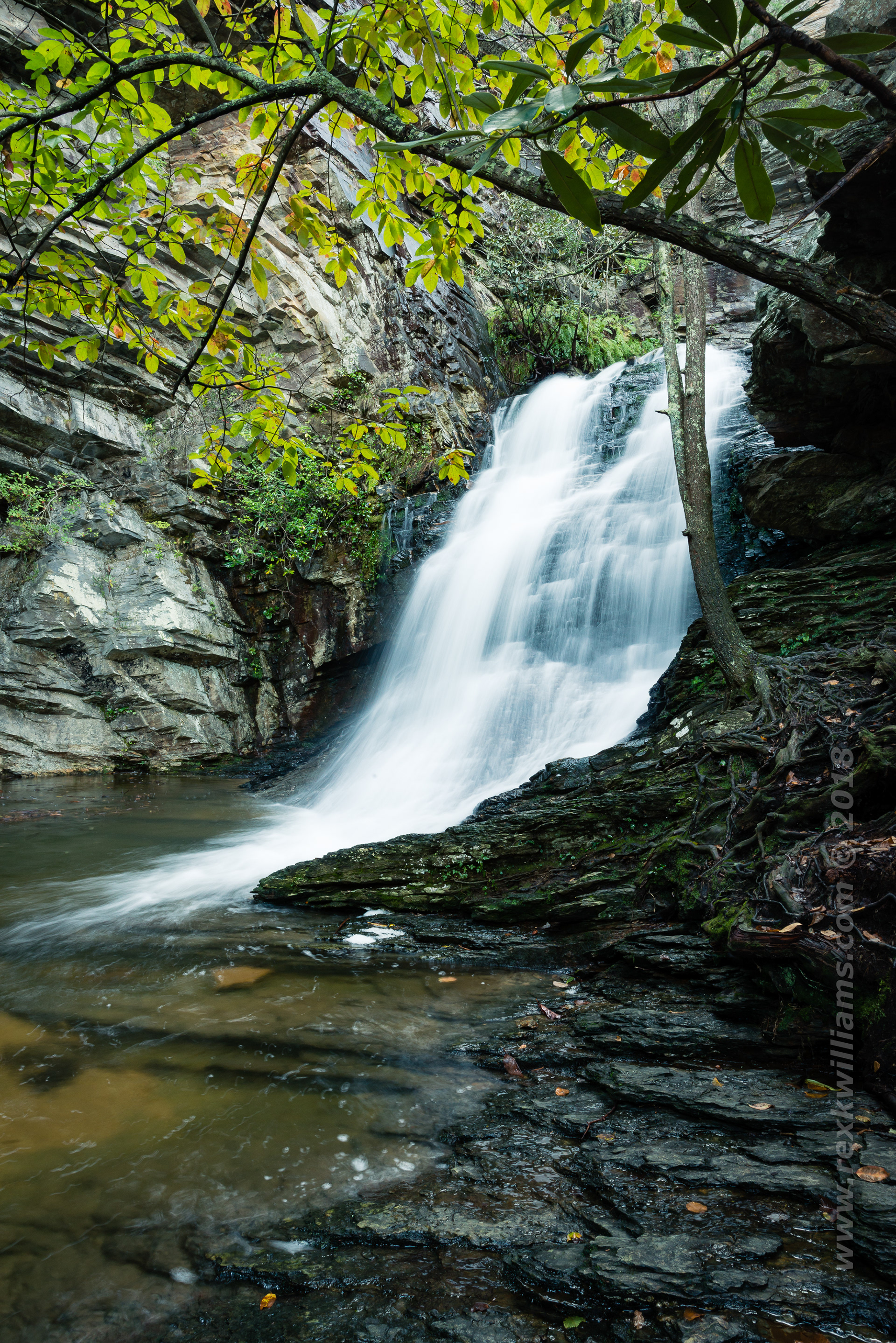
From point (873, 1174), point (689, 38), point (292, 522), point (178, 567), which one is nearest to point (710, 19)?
point (689, 38)

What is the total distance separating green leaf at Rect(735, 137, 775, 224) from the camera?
3.28ft

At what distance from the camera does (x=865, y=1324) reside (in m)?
1.35

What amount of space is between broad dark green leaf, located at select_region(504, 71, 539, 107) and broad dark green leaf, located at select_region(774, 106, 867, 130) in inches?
14.8

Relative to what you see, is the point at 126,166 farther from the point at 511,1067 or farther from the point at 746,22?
the point at 511,1067

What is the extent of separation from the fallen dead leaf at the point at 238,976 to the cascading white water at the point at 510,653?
1.38m

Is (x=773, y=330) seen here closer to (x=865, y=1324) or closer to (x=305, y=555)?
(x=865, y=1324)

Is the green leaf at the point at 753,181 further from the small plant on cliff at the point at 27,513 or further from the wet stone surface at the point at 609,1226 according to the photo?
the small plant on cliff at the point at 27,513

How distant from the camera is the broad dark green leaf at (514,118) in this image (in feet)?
3.08

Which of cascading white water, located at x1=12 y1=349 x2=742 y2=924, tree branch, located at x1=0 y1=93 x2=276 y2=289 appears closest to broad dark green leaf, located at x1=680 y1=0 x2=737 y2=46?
tree branch, located at x1=0 y1=93 x2=276 y2=289

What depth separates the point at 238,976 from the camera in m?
3.34

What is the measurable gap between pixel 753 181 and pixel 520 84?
1.36 ft

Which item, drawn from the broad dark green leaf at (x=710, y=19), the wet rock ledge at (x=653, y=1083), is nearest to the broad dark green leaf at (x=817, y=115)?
the broad dark green leaf at (x=710, y=19)

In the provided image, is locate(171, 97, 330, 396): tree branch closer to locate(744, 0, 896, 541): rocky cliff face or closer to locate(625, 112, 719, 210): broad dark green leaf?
locate(625, 112, 719, 210): broad dark green leaf

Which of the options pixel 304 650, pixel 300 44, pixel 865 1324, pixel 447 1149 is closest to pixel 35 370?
pixel 304 650
